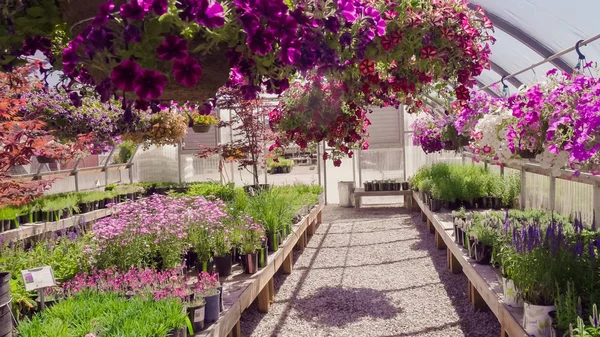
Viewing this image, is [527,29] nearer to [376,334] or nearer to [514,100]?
[514,100]

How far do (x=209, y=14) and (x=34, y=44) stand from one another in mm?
620

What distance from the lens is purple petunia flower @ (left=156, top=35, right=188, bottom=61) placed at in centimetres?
103

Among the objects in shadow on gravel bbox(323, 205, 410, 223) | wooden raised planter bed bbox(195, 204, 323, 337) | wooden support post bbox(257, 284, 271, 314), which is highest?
wooden raised planter bed bbox(195, 204, 323, 337)

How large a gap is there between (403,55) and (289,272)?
362 cm

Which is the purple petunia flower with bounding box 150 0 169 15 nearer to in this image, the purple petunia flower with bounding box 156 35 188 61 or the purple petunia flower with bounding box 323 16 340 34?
the purple petunia flower with bounding box 156 35 188 61

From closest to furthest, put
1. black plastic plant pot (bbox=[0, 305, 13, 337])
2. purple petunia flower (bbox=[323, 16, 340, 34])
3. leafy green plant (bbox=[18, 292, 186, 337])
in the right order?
purple petunia flower (bbox=[323, 16, 340, 34]) < black plastic plant pot (bbox=[0, 305, 13, 337]) < leafy green plant (bbox=[18, 292, 186, 337])

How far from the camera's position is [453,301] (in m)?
4.20

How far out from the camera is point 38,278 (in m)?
2.21

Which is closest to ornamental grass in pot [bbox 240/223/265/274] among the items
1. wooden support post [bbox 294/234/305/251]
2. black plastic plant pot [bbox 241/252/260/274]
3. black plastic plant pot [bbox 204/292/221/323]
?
black plastic plant pot [bbox 241/252/260/274]

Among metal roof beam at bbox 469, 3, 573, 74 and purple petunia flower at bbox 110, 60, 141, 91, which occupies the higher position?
metal roof beam at bbox 469, 3, 573, 74

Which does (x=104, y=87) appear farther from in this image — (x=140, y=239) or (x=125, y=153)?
(x=125, y=153)

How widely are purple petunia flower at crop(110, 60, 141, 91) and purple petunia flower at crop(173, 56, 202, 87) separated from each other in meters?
0.08

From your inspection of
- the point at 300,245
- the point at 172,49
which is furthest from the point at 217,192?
the point at 172,49

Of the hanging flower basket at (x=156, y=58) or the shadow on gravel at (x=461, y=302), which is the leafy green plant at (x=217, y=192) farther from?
the hanging flower basket at (x=156, y=58)
